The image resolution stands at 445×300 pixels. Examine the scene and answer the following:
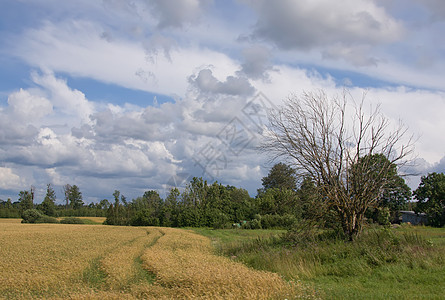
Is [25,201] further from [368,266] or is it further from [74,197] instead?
[368,266]

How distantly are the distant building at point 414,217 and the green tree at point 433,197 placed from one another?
5.48ft

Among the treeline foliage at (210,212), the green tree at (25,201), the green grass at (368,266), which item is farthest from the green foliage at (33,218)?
the green grass at (368,266)

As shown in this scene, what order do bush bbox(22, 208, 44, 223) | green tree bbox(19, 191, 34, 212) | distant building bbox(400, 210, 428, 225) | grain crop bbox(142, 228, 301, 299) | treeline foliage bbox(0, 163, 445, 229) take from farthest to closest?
green tree bbox(19, 191, 34, 212)
bush bbox(22, 208, 44, 223)
distant building bbox(400, 210, 428, 225)
treeline foliage bbox(0, 163, 445, 229)
grain crop bbox(142, 228, 301, 299)

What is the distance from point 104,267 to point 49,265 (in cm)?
254

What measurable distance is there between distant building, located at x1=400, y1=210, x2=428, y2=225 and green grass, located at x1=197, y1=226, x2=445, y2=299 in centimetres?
4045

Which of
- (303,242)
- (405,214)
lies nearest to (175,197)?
(405,214)

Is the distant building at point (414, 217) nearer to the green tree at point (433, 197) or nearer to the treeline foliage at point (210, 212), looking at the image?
the green tree at point (433, 197)

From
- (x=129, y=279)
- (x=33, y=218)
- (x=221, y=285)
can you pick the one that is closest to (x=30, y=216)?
(x=33, y=218)

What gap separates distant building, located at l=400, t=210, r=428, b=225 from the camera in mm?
49463

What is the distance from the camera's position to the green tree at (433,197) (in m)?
44.5

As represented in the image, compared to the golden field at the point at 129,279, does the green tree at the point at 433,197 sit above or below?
above

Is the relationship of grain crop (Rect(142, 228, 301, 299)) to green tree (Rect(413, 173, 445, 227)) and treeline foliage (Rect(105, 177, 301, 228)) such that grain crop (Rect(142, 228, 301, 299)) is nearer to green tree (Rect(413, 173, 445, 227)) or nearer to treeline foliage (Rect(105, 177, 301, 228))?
treeline foliage (Rect(105, 177, 301, 228))

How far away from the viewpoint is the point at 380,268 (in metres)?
11.4

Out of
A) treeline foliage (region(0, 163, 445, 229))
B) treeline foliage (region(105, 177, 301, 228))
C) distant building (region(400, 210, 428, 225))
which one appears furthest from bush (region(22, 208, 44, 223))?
distant building (region(400, 210, 428, 225))
